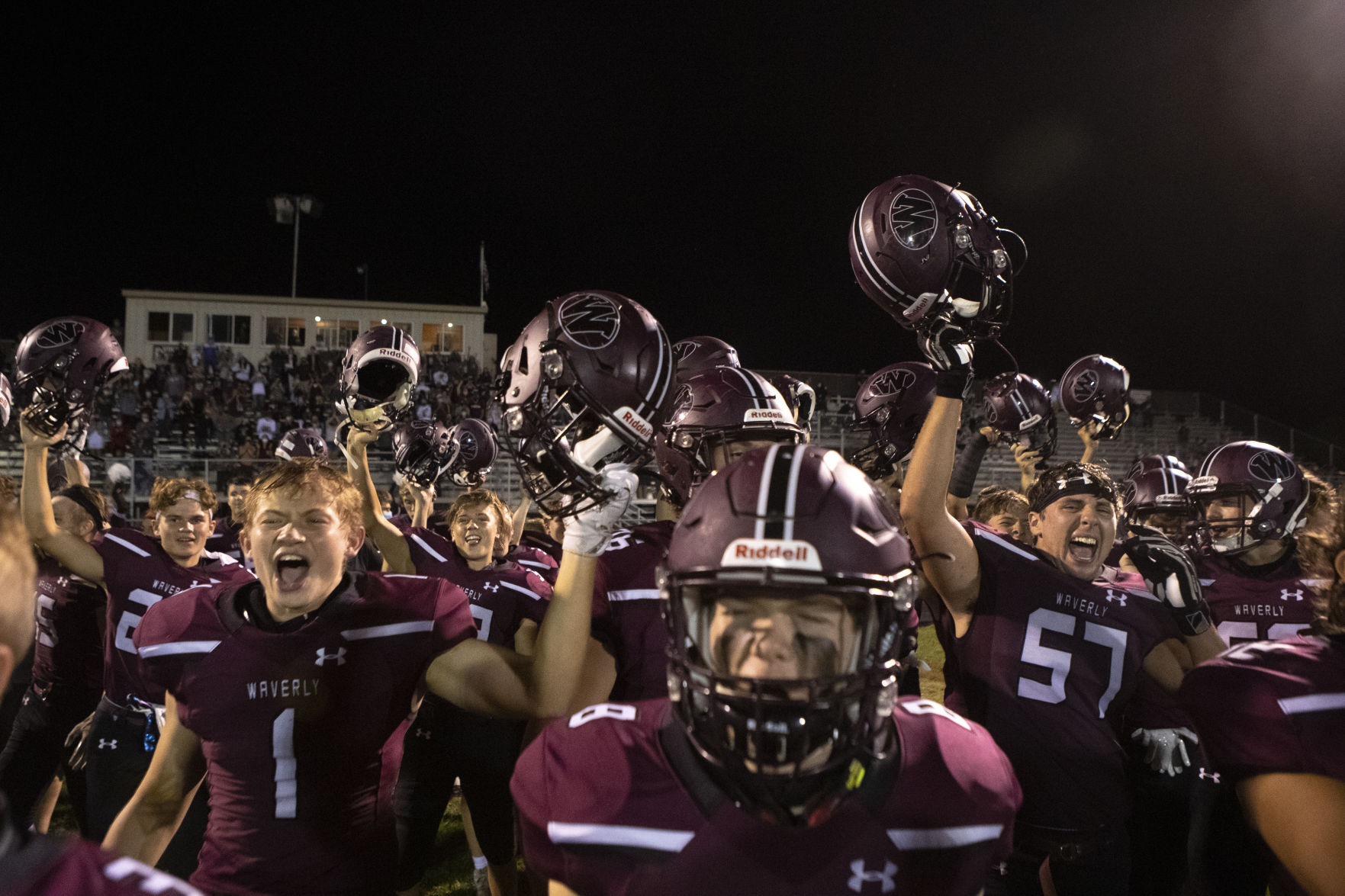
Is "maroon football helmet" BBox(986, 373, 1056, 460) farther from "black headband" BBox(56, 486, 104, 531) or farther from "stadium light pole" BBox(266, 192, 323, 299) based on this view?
"stadium light pole" BBox(266, 192, 323, 299)

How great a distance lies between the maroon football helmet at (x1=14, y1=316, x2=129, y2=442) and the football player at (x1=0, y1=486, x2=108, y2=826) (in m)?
0.83

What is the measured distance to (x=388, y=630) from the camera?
2.85 meters

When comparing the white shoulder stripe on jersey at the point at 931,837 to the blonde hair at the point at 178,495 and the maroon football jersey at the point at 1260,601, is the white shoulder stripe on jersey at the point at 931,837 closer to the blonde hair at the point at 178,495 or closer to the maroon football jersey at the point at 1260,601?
the maroon football jersey at the point at 1260,601

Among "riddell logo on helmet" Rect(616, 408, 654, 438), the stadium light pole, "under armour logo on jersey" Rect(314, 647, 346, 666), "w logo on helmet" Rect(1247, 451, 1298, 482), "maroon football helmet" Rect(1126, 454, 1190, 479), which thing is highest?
the stadium light pole

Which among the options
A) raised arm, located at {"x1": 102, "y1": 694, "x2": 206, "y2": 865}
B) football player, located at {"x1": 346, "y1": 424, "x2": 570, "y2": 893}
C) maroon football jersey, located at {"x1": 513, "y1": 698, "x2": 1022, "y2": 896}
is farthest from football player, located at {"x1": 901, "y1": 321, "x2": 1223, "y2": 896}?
raised arm, located at {"x1": 102, "y1": 694, "x2": 206, "y2": 865}

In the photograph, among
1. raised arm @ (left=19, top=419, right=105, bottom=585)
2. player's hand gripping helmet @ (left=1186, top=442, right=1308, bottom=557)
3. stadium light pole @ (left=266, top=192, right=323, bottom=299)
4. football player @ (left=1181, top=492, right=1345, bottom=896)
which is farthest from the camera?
stadium light pole @ (left=266, top=192, right=323, bottom=299)

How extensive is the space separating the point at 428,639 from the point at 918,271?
2132mm

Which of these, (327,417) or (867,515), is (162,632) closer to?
(867,515)

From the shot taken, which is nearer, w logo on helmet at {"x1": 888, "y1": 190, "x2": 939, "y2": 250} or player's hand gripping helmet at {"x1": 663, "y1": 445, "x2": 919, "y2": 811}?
player's hand gripping helmet at {"x1": 663, "y1": 445, "x2": 919, "y2": 811}

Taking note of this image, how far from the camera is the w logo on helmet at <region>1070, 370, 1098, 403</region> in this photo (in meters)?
8.60

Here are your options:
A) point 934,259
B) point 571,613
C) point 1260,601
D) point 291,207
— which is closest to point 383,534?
point 571,613

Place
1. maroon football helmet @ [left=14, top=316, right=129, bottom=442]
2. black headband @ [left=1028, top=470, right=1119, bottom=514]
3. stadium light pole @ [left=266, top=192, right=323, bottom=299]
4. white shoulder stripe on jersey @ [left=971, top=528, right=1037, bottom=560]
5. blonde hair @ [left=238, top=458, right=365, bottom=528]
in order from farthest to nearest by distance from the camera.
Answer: stadium light pole @ [left=266, top=192, right=323, bottom=299] → maroon football helmet @ [left=14, top=316, right=129, bottom=442] → black headband @ [left=1028, top=470, right=1119, bottom=514] → white shoulder stripe on jersey @ [left=971, top=528, right=1037, bottom=560] → blonde hair @ [left=238, top=458, right=365, bottom=528]

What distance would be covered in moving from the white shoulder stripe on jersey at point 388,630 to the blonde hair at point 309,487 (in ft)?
1.24

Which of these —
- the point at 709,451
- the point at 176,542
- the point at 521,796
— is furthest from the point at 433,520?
the point at 521,796
